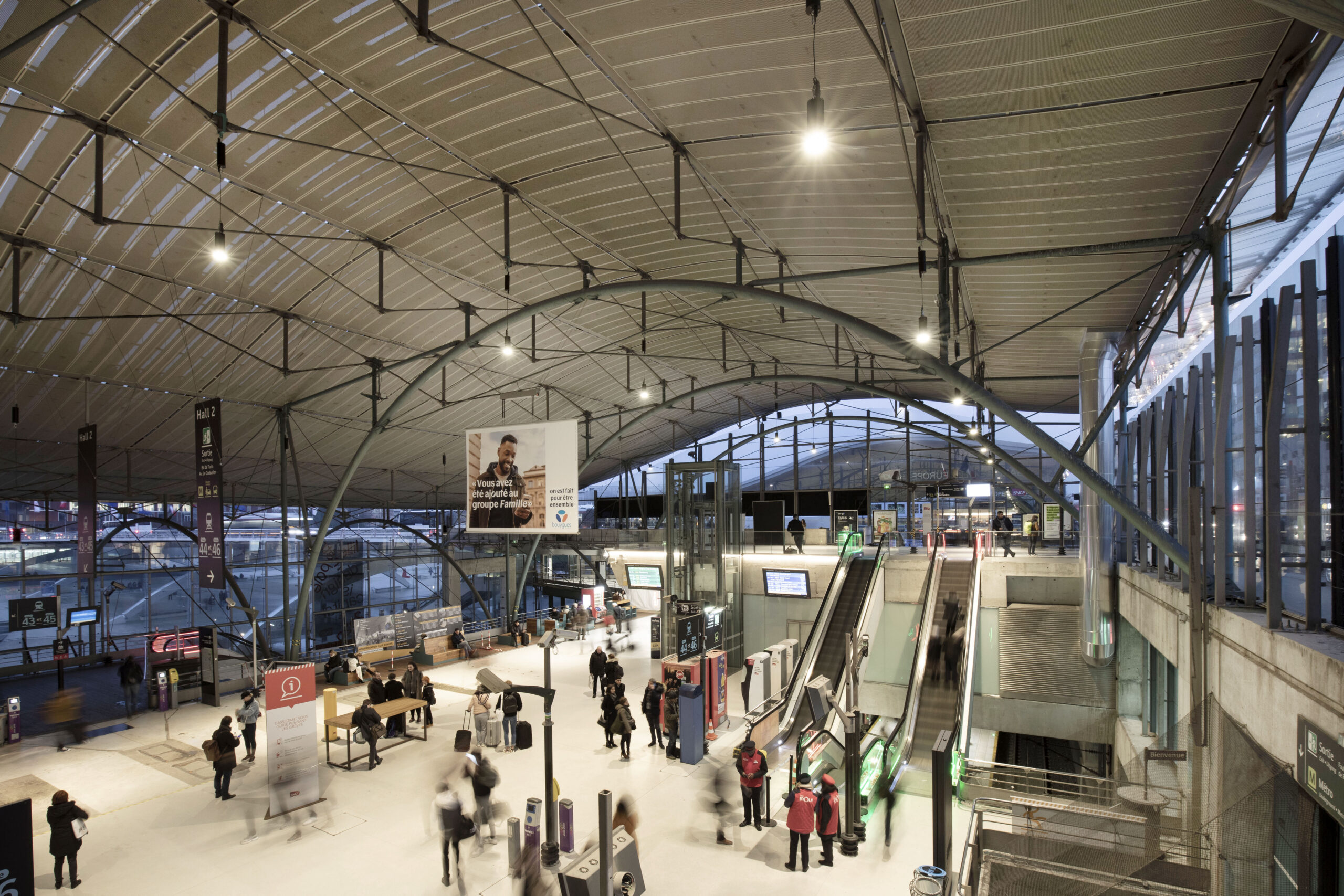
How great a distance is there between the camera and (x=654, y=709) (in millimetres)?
15914

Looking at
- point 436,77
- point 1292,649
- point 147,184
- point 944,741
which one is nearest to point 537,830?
point 944,741

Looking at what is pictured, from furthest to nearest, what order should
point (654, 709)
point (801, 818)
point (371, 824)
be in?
1. point (654, 709)
2. point (371, 824)
3. point (801, 818)

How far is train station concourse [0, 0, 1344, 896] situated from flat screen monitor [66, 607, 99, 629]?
45 cm

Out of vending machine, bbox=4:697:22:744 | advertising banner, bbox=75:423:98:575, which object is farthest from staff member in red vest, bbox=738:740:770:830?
vending machine, bbox=4:697:22:744

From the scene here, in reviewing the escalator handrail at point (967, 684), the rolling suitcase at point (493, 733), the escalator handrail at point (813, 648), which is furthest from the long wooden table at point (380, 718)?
the escalator handrail at point (967, 684)

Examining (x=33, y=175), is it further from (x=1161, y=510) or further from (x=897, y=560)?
(x=897, y=560)

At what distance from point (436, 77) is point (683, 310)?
13.5 meters

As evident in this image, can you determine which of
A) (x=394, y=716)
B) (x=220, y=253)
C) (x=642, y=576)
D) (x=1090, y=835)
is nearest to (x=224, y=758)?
(x=394, y=716)

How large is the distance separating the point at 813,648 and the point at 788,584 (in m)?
8.39

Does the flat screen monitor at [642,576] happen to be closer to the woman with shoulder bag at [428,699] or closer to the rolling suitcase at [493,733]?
the woman with shoulder bag at [428,699]

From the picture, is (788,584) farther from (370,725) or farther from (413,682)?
(370,725)

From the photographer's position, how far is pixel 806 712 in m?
16.7

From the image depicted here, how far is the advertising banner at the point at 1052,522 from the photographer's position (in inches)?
1095

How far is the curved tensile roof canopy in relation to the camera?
953cm
